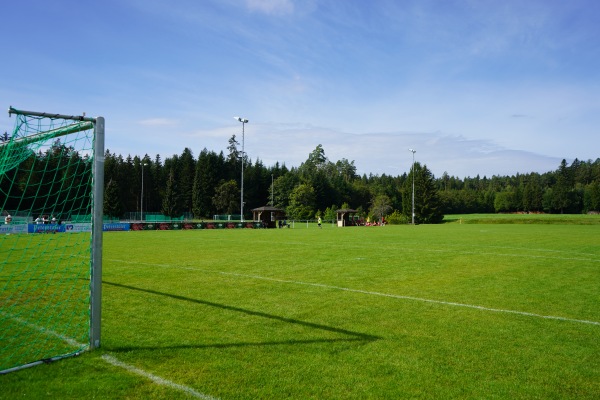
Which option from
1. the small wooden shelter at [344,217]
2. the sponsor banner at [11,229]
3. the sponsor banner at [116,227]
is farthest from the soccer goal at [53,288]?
the small wooden shelter at [344,217]

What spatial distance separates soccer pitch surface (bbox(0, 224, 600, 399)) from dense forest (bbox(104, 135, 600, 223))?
Answer: 5894 centimetres

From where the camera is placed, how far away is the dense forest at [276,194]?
2982 inches

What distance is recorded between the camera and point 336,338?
5.69 m

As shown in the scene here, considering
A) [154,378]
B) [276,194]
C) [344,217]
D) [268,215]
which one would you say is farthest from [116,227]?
[276,194]

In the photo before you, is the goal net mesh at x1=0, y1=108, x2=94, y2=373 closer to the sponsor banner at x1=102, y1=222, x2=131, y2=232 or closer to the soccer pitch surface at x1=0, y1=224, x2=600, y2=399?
the soccer pitch surface at x1=0, y1=224, x2=600, y2=399

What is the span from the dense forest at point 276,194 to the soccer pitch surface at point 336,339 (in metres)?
58.9

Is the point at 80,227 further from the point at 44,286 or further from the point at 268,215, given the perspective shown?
the point at 268,215

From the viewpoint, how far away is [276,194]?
9438 cm

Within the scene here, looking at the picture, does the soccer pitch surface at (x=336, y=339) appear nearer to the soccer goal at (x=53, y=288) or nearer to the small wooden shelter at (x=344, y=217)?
the soccer goal at (x=53, y=288)

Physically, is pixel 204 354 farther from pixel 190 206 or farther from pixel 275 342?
pixel 190 206

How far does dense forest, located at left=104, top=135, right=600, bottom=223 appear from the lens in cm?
7575

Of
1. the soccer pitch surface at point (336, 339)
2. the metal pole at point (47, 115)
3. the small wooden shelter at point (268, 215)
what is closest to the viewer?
the soccer pitch surface at point (336, 339)

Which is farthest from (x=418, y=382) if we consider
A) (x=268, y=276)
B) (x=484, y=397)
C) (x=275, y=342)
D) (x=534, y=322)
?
(x=268, y=276)

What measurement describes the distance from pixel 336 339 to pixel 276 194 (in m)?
89.0
